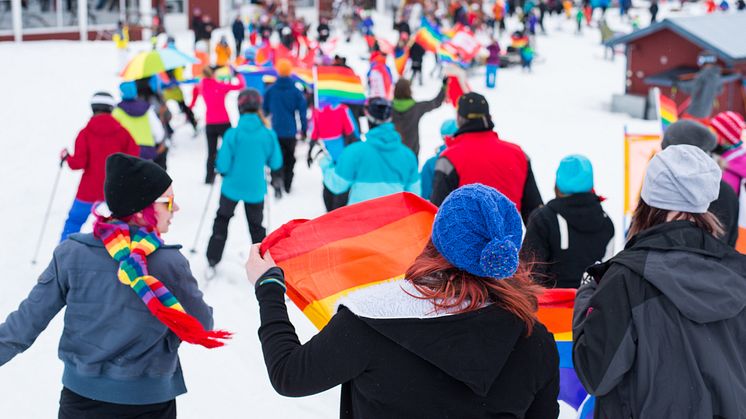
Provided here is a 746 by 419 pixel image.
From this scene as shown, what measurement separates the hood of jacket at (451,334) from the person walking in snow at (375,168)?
3.79 meters

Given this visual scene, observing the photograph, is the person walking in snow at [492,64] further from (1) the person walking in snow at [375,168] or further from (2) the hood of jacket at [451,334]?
(2) the hood of jacket at [451,334]

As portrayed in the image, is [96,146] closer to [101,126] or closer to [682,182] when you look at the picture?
[101,126]

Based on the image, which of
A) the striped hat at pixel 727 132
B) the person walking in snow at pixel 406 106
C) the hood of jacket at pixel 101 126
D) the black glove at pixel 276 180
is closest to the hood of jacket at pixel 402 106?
the person walking in snow at pixel 406 106

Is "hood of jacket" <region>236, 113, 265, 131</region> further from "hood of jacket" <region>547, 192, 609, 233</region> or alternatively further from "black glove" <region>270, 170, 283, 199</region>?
"hood of jacket" <region>547, 192, 609, 233</region>

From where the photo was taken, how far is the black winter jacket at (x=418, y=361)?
2.09 m

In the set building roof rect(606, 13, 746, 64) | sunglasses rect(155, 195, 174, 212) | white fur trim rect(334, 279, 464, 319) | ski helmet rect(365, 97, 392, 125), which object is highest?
building roof rect(606, 13, 746, 64)

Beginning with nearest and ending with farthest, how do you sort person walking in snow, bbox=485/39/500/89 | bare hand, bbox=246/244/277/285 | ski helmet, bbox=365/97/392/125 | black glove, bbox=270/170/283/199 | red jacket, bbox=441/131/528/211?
bare hand, bbox=246/244/277/285, red jacket, bbox=441/131/528/211, ski helmet, bbox=365/97/392/125, black glove, bbox=270/170/283/199, person walking in snow, bbox=485/39/500/89

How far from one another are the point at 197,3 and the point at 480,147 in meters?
29.4

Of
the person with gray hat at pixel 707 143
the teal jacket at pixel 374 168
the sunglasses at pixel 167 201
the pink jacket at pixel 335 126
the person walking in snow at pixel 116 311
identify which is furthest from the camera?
the pink jacket at pixel 335 126

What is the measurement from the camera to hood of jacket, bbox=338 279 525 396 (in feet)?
6.84

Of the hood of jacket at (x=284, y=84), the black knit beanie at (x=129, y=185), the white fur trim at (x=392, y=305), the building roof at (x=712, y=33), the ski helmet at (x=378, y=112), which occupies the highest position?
the building roof at (x=712, y=33)

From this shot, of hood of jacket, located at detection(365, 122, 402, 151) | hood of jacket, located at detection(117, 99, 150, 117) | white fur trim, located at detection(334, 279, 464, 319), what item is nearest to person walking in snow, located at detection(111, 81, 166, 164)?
hood of jacket, located at detection(117, 99, 150, 117)

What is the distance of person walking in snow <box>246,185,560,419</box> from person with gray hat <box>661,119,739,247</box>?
7.94ft

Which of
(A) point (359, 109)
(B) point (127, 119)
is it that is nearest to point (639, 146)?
(B) point (127, 119)
